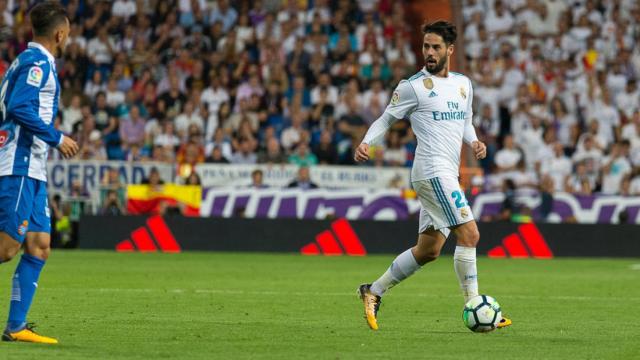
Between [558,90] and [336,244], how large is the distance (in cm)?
757

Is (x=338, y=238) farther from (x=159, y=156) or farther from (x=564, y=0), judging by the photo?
(x=564, y=0)

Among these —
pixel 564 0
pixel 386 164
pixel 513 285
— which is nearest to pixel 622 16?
pixel 564 0

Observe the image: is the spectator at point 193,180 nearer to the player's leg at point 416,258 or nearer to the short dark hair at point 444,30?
the player's leg at point 416,258

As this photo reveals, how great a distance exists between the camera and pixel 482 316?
9.49 metres

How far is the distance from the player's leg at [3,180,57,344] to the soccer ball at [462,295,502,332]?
3.17 metres

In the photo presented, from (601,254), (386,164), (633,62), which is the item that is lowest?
(601,254)

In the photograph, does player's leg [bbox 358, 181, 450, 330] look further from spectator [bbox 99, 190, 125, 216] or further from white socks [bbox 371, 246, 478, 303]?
spectator [bbox 99, 190, 125, 216]

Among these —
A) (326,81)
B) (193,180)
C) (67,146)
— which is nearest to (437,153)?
(67,146)


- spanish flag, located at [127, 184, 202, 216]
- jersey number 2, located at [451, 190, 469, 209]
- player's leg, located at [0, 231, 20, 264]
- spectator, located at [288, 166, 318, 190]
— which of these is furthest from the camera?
spectator, located at [288, 166, 318, 190]

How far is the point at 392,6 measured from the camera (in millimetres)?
29219

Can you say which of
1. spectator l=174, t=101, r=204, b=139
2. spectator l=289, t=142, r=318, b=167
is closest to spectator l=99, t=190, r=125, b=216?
spectator l=174, t=101, r=204, b=139

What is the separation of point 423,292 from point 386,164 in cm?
1010

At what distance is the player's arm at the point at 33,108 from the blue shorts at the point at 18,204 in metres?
0.34

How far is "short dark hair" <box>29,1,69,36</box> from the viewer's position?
26.8 feet
